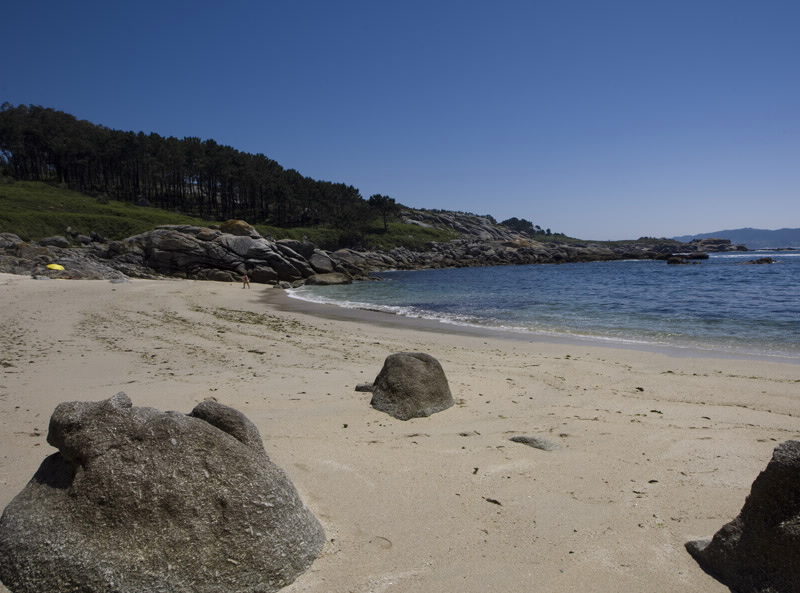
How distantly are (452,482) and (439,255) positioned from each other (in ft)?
307

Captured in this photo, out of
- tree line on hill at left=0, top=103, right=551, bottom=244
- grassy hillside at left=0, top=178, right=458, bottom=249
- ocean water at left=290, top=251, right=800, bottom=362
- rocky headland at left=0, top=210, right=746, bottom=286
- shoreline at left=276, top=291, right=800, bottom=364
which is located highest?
tree line on hill at left=0, top=103, right=551, bottom=244

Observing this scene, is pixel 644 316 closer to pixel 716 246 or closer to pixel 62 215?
pixel 62 215

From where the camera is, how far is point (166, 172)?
89.8 m

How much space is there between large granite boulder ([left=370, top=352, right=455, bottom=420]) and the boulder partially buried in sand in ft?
12.2

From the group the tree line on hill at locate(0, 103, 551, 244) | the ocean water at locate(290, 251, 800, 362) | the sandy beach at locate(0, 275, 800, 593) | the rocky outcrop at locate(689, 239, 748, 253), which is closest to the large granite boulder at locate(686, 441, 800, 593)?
the sandy beach at locate(0, 275, 800, 593)

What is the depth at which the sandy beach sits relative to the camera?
3695 mm

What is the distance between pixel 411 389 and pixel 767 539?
475 centimetres

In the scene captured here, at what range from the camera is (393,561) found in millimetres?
3645

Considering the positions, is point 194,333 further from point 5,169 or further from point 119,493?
point 5,169

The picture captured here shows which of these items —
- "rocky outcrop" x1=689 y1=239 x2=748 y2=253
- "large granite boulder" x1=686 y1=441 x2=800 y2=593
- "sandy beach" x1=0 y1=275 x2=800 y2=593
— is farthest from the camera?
"rocky outcrop" x1=689 y1=239 x2=748 y2=253

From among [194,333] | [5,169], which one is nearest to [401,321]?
[194,333]

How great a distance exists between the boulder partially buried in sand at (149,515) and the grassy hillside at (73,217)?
62023 mm

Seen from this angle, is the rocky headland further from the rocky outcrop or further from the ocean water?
the rocky outcrop

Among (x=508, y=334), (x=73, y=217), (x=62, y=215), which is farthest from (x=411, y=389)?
(x=62, y=215)
